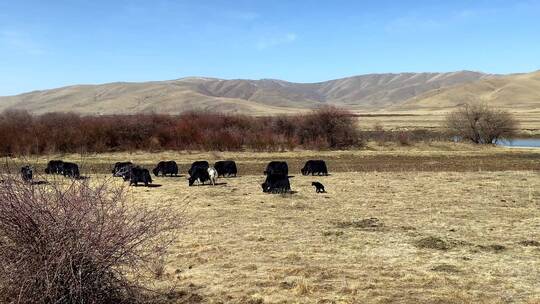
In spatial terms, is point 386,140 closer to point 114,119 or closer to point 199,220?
point 114,119

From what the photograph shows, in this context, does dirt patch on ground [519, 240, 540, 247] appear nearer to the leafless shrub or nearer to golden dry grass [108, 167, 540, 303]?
golden dry grass [108, 167, 540, 303]

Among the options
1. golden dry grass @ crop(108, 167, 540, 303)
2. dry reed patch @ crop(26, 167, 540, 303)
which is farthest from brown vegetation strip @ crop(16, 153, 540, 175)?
golden dry grass @ crop(108, 167, 540, 303)

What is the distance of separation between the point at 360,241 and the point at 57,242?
7.54m

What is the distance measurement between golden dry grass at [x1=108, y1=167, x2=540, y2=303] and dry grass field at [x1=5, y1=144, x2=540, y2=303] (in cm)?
2

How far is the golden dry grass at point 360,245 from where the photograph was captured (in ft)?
28.7

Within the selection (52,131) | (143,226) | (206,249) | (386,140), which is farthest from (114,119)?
(143,226)

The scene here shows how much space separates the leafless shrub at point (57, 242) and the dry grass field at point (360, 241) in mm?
2015

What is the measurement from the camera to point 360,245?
11852mm

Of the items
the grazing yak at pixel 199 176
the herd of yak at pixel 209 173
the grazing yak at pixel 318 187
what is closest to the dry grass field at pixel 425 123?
the herd of yak at pixel 209 173

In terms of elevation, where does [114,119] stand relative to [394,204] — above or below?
above

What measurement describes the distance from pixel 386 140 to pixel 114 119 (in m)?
26.1

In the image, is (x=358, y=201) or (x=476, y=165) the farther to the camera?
(x=476, y=165)

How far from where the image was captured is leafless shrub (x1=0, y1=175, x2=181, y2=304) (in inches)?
255

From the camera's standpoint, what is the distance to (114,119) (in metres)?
48.6
